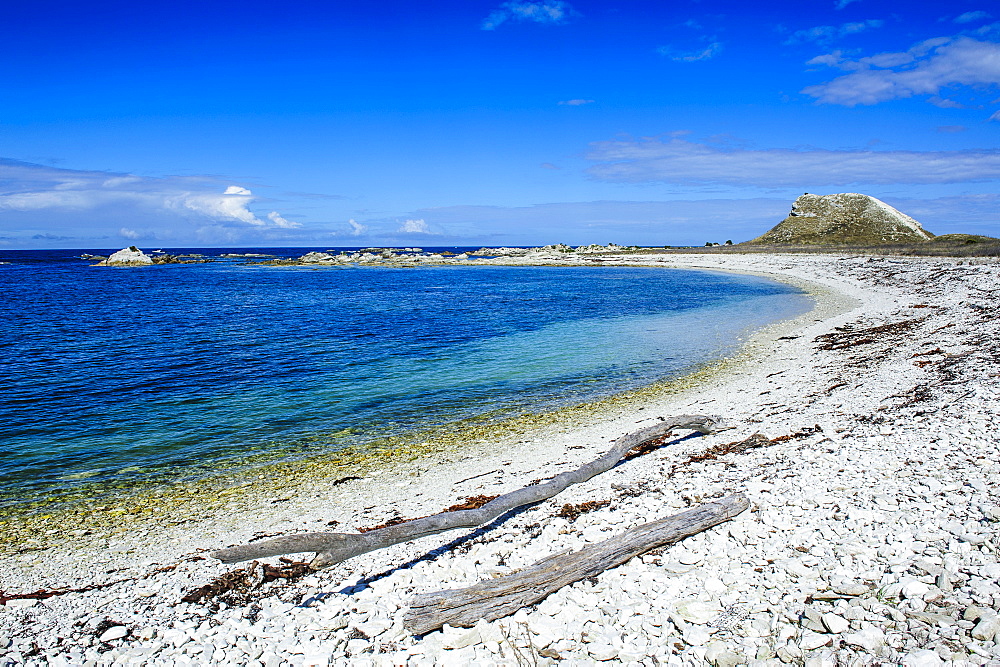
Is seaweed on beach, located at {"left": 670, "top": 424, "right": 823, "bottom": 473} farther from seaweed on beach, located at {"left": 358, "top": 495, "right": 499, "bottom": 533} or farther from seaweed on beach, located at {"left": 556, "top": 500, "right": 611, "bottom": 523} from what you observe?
seaweed on beach, located at {"left": 358, "top": 495, "right": 499, "bottom": 533}

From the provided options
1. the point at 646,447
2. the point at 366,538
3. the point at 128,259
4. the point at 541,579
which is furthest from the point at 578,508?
the point at 128,259

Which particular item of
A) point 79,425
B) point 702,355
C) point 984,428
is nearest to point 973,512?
point 984,428

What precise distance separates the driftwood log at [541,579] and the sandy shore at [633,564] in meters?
0.14

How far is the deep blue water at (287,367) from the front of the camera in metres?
12.8

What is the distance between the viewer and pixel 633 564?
21.0 feet

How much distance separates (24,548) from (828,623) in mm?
10593

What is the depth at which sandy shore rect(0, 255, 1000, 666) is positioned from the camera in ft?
17.0

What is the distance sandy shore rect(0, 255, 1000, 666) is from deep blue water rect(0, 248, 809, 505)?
9.55 feet

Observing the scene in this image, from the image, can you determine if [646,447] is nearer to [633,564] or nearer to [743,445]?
[743,445]

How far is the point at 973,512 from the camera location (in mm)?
6777

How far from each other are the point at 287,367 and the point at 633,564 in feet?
55.7

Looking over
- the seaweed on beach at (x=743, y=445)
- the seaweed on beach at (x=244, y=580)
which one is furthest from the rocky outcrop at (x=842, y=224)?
the seaweed on beach at (x=244, y=580)

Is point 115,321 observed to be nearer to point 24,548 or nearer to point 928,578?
point 24,548

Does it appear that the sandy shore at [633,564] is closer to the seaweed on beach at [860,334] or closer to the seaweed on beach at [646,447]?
the seaweed on beach at [646,447]
